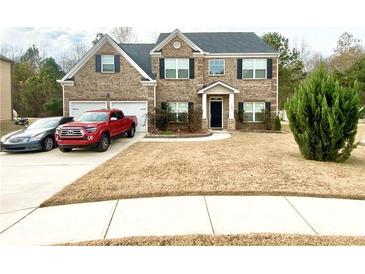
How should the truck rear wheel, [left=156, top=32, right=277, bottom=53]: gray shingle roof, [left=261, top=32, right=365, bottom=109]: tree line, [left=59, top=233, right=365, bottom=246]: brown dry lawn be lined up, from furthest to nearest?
[left=261, top=32, right=365, bottom=109]: tree line < [left=156, top=32, right=277, bottom=53]: gray shingle roof < the truck rear wheel < [left=59, top=233, right=365, bottom=246]: brown dry lawn

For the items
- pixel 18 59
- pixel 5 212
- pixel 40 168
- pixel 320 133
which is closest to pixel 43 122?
pixel 40 168

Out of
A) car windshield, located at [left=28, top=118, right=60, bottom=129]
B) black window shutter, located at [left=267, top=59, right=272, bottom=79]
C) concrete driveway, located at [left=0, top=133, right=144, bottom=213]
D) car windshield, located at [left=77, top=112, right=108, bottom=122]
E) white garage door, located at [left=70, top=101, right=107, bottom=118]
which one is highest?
black window shutter, located at [left=267, top=59, right=272, bottom=79]

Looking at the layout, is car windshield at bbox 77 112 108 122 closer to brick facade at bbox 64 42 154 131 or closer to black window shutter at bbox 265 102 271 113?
brick facade at bbox 64 42 154 131

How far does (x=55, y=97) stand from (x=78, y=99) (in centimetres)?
1263

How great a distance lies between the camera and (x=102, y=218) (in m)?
5.21

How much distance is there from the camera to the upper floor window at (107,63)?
821 inches

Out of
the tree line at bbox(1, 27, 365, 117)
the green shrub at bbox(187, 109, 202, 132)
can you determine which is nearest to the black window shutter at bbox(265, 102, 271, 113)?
the green shrub at bbox(187, 109, 202, 132)

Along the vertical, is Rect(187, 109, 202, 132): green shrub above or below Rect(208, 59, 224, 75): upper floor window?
below

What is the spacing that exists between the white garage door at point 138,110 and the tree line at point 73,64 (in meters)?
→ 7.64

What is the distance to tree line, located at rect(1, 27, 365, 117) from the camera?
104ft

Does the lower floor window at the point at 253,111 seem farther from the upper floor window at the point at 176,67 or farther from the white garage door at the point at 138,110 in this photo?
the white garage door at the point at 138,110

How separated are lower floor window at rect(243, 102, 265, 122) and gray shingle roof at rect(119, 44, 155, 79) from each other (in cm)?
769

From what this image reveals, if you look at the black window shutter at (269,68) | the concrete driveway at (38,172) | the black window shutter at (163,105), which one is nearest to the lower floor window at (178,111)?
the black window shutter at (163,105)

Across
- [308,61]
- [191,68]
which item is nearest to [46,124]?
[191,68]
